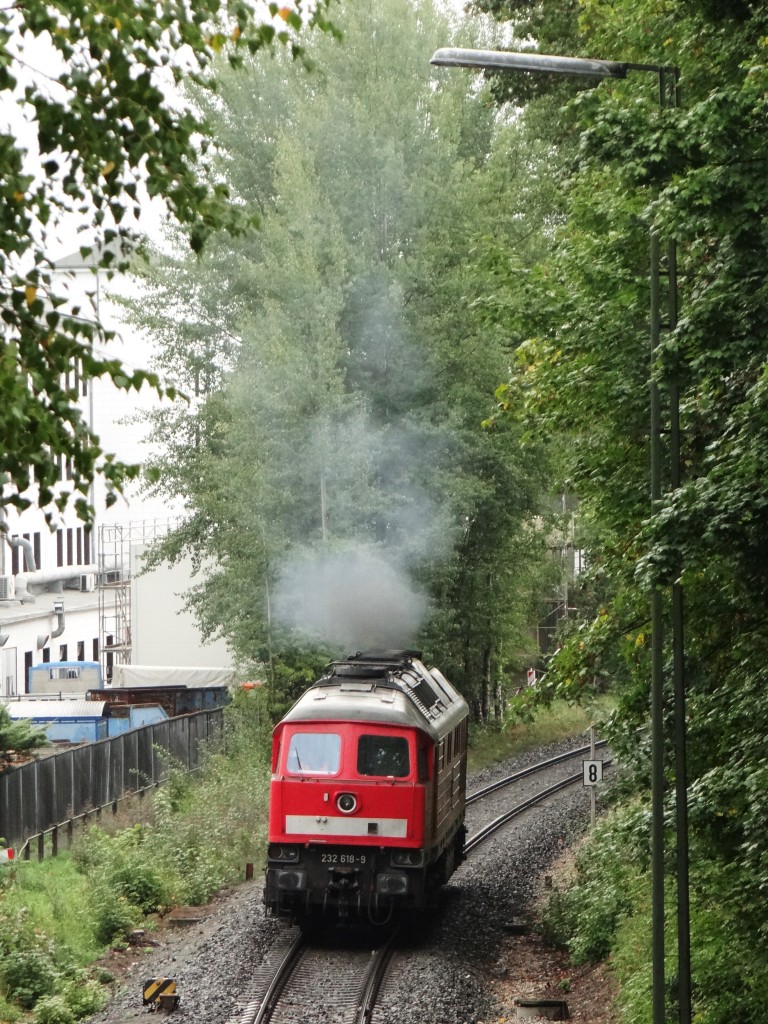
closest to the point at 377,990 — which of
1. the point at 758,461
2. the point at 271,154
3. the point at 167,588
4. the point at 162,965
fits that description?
the point at 162,965

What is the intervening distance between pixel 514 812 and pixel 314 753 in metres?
11.7

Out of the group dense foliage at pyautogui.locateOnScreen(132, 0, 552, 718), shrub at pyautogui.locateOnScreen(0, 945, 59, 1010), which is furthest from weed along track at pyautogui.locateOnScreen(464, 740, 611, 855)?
shrub at pyautogui.locateOnScreen(0, 945, 59, 1010)

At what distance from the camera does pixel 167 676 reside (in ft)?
136

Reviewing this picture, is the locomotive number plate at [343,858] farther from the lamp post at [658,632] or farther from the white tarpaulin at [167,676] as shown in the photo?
the white tarpaulin at [167,676]

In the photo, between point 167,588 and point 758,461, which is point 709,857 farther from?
point 167,588

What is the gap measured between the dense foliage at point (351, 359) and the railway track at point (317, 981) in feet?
39.7

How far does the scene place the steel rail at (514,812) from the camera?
24484 mm

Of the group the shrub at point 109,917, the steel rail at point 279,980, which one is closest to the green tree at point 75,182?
the steel rail at point 279,980

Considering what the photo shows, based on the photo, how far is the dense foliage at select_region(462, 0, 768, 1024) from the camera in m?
9.62

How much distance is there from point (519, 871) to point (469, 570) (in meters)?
14.9

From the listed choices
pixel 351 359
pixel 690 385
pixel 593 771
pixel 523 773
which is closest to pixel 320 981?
pixel 593 771

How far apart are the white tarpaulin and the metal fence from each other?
8981mm

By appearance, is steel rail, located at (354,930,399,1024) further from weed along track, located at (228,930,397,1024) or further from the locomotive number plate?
the locomotive number plate

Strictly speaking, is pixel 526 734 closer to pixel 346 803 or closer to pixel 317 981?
pixel 346 803
